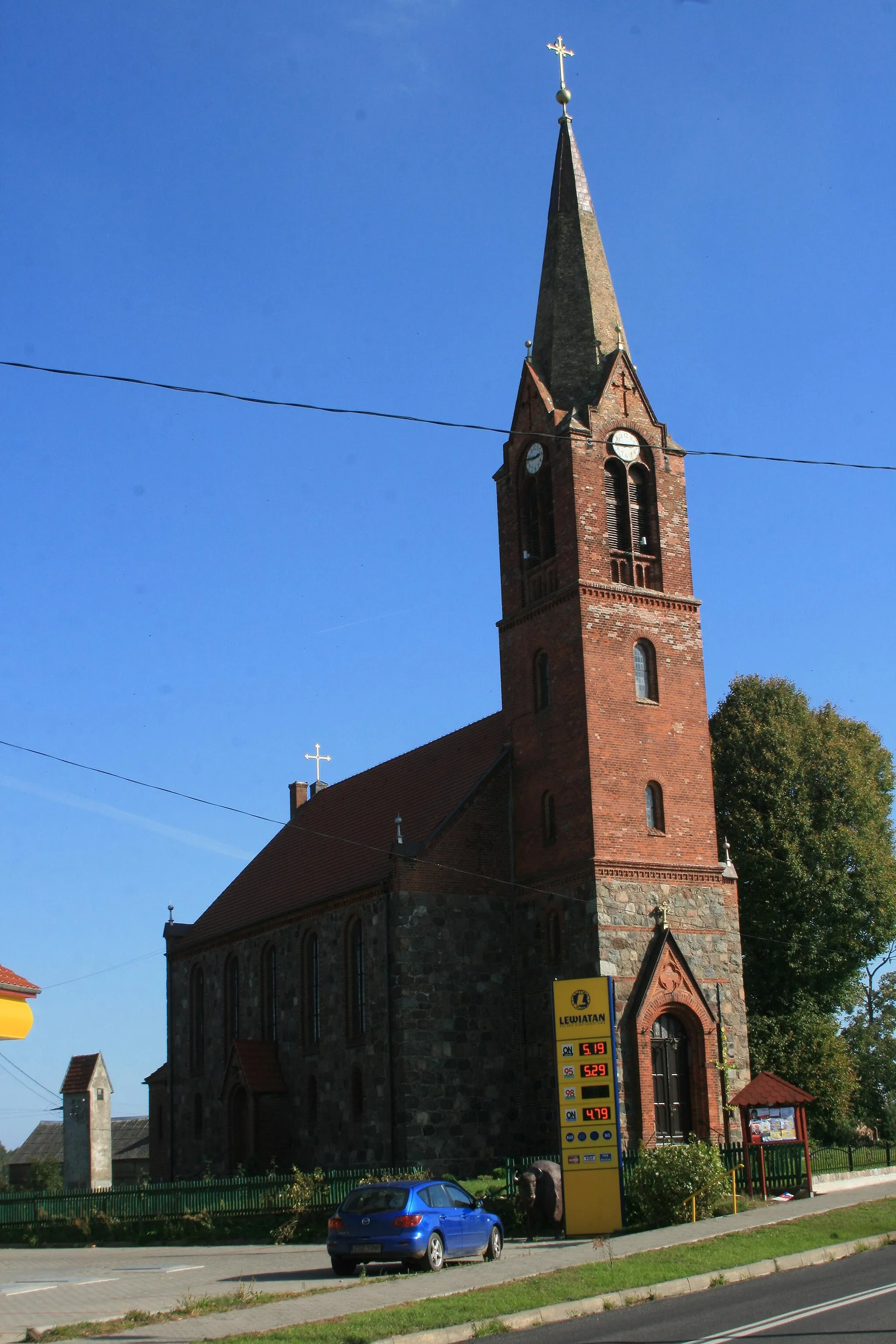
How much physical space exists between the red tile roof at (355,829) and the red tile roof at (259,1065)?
378cm

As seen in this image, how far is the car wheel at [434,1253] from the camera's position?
19.4m

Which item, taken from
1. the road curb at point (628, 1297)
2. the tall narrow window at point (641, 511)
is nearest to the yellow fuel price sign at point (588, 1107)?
the road curb at point (628, 1297)

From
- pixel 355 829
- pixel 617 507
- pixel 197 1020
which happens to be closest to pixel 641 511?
pixel 617 507

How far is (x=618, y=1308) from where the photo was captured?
15516 millimetres

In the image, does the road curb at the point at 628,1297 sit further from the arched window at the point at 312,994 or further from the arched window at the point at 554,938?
the arched window at the point at 312,994

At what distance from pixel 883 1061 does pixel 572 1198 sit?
104ft

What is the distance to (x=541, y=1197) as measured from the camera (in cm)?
2505

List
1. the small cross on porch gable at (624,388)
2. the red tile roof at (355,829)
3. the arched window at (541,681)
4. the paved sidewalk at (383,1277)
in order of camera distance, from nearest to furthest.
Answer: the paved sidewalk at (383,1277)
the arched window at (541,681)
the small cross on porch gable at (624,388)
the red tile roof at (355,829)

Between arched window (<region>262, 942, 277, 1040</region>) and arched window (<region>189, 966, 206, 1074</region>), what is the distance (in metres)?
4.55

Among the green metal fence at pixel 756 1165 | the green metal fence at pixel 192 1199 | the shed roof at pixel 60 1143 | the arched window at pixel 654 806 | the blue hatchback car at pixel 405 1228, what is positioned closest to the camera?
the blue hatchback car at pixel 405 1228

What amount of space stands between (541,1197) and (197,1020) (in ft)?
78.4

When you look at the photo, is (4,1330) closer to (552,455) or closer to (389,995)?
(389,995)

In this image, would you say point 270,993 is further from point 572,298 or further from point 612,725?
point 572,298

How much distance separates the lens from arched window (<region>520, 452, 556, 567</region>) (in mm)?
35812
